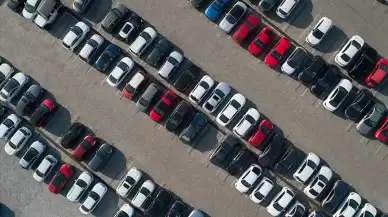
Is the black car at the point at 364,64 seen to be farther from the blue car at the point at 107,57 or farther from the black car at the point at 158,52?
the blue car at the point at 107,57

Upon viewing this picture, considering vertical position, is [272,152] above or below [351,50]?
below

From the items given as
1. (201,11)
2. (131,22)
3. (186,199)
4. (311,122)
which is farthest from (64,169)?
(311,122)

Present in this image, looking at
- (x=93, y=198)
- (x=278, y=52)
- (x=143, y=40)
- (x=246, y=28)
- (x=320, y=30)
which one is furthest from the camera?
(x=143, y=40)

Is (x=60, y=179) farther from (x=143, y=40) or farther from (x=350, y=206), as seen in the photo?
(x=350, y=206)

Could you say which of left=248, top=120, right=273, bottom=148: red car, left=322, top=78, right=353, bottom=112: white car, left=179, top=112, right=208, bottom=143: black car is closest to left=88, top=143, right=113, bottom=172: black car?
left=179, top=112, right=208, bottom=143: black car

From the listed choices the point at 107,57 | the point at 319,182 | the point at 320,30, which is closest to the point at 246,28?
the point at 320,30

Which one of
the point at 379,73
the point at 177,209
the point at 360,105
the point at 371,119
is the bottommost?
the point at 177,209

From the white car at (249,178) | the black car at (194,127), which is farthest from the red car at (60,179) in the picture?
the white car at (249,178)
